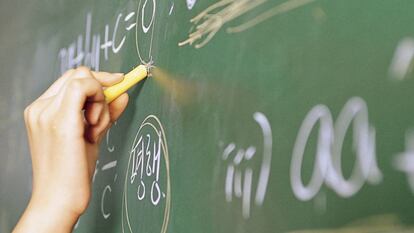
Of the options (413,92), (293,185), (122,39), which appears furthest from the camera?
(122,39)

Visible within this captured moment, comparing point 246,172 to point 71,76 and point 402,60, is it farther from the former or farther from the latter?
point 71,76

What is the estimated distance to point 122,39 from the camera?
33.7 inches

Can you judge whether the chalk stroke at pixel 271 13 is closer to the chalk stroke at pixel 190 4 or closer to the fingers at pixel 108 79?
the chalk stroke at pixel 190 4

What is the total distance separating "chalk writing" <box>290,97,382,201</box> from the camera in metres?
0.39

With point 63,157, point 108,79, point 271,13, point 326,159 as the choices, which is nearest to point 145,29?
point 108,79

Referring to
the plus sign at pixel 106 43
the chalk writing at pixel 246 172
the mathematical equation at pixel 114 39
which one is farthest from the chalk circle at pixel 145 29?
the chalk writing at pixel 246 172

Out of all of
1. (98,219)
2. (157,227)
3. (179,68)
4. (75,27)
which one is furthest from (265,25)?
(75,27)

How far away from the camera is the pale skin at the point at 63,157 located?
0.69 m

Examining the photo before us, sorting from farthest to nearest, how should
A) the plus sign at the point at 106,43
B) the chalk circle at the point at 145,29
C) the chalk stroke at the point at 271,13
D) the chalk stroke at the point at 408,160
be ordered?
the plus sign at the point at 106,43, the chalk circle at the point at 145,29, the chalk stroke at the point at 271,13, the chalk stroke at the point at 408,160

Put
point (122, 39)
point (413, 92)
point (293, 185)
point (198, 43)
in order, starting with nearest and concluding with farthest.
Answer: point (413, 92)
point (293, 185)
point (198, 43)
point (122, 39)

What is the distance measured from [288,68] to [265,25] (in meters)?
0.05

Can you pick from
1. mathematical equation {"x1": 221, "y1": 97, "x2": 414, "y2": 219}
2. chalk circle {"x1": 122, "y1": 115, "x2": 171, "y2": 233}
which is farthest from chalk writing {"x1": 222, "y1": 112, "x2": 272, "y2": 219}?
chalk circle {"x1": 122, "y1": 115, "x2": 171, "y2": 233}

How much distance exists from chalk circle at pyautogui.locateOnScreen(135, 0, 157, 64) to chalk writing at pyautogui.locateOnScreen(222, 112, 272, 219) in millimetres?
244

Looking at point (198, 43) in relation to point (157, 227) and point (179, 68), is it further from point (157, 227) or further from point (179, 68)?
point (157, 227)
